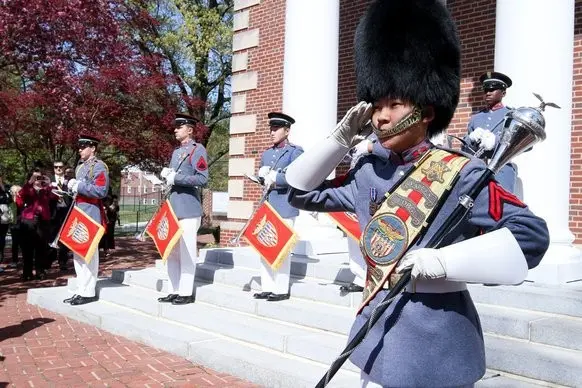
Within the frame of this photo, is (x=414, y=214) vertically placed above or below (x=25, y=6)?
below

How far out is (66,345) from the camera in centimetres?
598

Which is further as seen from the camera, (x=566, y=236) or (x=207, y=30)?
(x=207, y=30)

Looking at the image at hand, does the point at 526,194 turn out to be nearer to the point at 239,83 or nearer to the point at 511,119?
the point at 511,119

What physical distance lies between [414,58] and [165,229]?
5.01 metres

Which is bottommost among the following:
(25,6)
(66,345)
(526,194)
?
(66,345)

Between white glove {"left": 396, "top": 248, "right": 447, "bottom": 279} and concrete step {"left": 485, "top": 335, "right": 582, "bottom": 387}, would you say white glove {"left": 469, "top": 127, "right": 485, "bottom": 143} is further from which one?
white glove {"left": 396, "top": 248, "right": 447, "bottom": 279}

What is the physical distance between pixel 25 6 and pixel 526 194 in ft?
25.5

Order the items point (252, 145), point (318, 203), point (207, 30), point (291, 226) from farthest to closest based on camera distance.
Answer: point (207, 30) → point (252, 145) → point (291, 226) → point (318, 203)

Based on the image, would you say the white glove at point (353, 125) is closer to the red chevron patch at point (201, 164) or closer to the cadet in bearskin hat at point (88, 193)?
the red chevron patch at point (201, 164)

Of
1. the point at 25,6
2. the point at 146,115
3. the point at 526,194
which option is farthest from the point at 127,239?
the point at 526,194

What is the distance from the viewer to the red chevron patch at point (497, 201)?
2.08 meters

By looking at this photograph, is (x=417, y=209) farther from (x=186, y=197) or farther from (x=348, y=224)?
(x=186, y=197)

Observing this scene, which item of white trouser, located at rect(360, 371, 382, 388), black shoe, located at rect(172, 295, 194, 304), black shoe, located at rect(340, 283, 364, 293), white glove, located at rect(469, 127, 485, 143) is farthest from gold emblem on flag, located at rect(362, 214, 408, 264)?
black shoe, located at rect(172, 295, 194, 304)

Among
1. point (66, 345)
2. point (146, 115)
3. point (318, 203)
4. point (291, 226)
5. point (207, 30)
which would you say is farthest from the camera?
point (207, 30)
